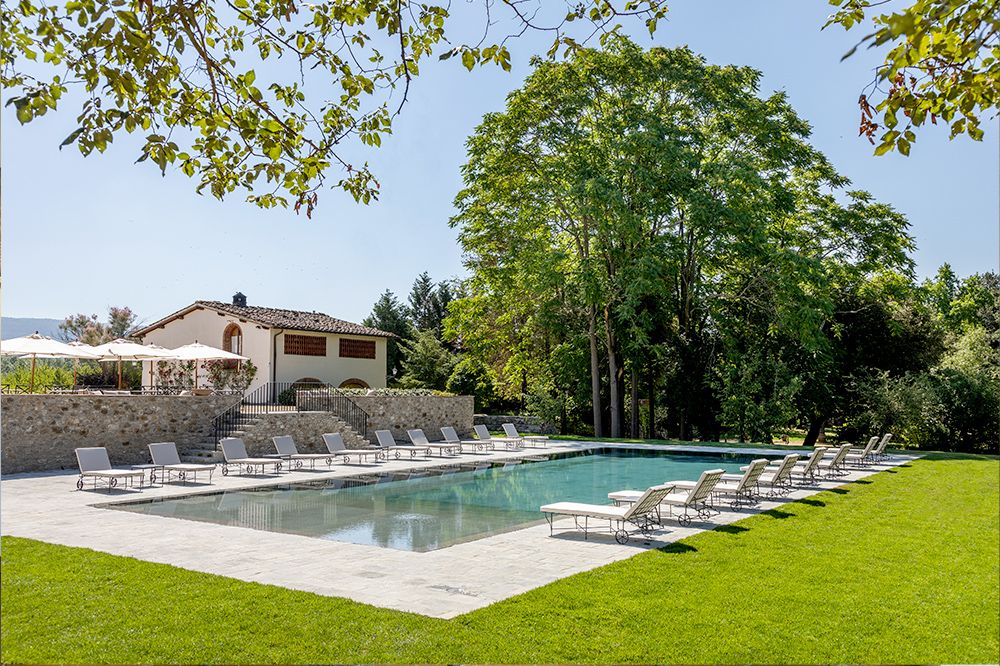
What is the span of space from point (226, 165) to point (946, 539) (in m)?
8.84

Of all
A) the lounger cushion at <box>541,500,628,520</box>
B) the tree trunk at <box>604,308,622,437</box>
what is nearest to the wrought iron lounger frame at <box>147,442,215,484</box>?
the lounger cushion at <box>541,500,628,520</box>

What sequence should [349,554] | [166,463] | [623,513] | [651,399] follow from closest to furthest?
[349,554]
[623,513]
[166,463]
[651,399]

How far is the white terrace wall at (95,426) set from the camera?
17.0m

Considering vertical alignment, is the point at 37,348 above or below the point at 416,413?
above

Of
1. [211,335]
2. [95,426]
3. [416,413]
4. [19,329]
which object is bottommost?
[95,426]

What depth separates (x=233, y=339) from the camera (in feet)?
113

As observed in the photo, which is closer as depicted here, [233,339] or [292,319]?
[233,339]

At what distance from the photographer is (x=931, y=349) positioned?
28.7 meters

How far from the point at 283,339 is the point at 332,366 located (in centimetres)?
295

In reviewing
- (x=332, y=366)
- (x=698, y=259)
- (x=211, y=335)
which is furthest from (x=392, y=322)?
(x=698, y=259)

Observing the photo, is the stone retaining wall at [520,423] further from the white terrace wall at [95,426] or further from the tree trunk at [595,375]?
the white terrace wall at [95,426]

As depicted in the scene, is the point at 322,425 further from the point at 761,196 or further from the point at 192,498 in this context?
the point at 761,196

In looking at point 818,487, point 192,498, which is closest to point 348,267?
point 192,498

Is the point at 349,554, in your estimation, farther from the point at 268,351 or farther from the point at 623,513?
the point at 268,351
